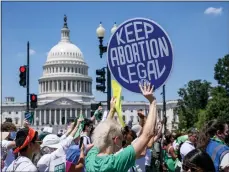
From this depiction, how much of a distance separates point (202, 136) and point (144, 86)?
171cm

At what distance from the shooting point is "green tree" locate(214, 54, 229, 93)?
5883 cm

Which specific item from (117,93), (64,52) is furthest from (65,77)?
(117,93)

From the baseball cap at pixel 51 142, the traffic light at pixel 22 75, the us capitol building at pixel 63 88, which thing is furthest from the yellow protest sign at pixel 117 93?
the us capitol building at pixel 63 88

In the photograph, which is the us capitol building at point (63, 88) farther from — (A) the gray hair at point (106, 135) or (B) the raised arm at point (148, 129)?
(B) the raised arm at point (148, 129)

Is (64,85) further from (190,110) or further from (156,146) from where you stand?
(156,146)

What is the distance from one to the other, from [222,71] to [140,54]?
5677cm

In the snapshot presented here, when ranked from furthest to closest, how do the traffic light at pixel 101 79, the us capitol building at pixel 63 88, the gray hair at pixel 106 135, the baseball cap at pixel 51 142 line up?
1. the us capitol building at pixel 63 88
2. the traffic light at pixel 101 79
3. the baseball cap at pixel 51 142
4. the gray hair at pixel 106 135

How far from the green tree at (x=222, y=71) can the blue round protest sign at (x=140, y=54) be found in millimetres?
55599

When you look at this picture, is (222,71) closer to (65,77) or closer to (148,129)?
(148,129)

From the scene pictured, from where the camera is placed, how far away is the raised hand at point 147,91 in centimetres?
383

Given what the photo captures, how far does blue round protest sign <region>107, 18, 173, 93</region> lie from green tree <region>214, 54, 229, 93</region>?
55.6 meters

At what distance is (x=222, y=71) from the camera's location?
59.5 m

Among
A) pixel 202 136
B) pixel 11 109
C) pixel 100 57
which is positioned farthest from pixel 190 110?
pixel 11 109

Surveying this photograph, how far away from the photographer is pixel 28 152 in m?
4.42
